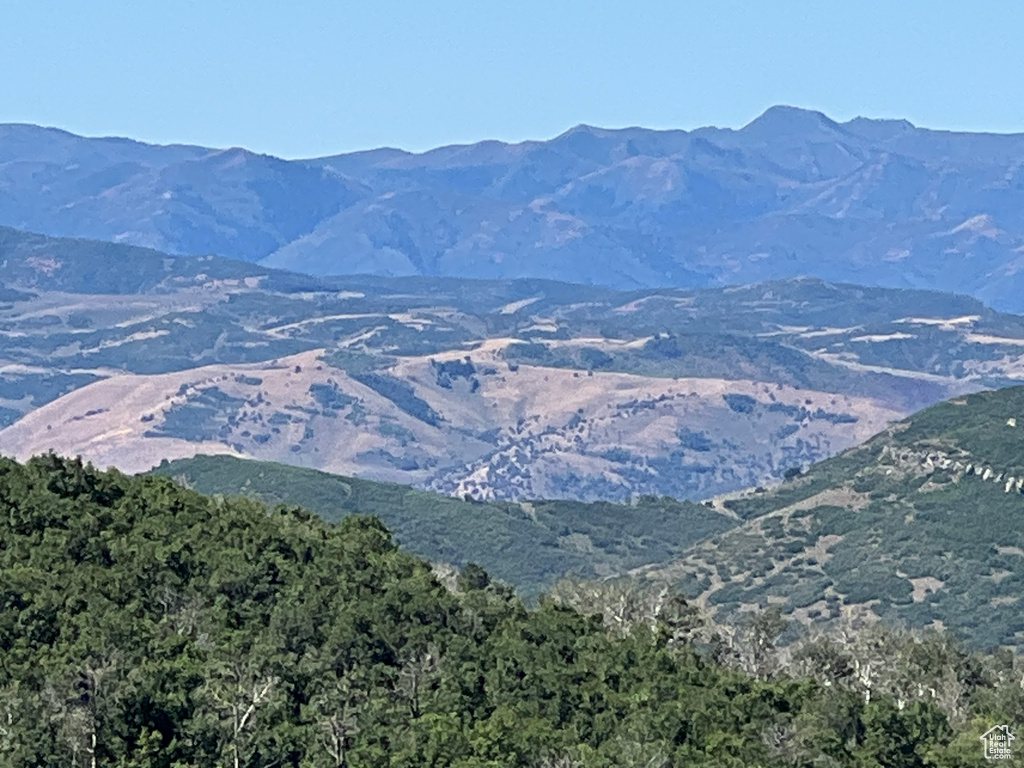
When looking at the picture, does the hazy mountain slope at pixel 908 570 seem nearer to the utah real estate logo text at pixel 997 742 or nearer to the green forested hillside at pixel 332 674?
the green forested hillside at pixel 332 674

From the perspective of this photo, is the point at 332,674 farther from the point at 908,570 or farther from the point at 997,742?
the point at 908,570

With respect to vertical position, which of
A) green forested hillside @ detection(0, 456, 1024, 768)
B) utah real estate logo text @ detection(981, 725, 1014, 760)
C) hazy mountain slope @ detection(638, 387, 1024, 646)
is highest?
green forested hillside @ detection(0, 456, 1024, 768)

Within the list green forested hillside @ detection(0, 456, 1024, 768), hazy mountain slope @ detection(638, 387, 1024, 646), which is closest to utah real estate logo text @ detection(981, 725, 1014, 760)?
green forested hillside @ detection(0, 456, 1024, 768)

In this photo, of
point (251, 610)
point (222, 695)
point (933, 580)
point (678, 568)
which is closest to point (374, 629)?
point (251, 610)

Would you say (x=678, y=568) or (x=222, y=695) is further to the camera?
(x=678, y=568)

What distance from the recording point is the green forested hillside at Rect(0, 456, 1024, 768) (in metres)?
71.0

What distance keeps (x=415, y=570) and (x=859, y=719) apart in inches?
898

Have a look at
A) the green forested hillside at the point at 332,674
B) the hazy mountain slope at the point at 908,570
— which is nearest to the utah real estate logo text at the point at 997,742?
the green forested hillside at the point at 332,674

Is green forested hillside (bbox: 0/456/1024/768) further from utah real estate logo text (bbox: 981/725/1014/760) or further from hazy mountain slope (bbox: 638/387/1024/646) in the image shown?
hazy mountain slope (bbox: 638/387/1024/646)

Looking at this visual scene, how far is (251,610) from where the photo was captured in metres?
85.6

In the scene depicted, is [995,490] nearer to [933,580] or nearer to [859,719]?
[933,580]

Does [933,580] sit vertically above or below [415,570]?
below

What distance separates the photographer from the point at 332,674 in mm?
80000

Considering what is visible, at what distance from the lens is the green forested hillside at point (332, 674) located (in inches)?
2795
